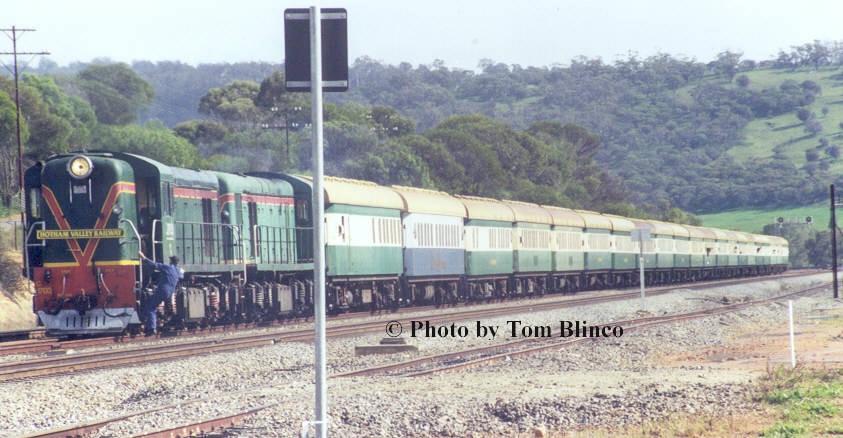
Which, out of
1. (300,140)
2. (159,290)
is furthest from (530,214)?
(300,140)

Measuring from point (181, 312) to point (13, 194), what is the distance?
36657mm

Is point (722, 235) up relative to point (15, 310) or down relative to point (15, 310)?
up

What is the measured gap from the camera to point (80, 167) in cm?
2367

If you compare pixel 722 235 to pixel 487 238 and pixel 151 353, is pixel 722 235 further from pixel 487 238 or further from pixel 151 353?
pixel 151 353

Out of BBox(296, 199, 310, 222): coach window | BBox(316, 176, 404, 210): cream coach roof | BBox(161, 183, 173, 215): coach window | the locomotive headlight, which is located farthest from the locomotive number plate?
BBox(296, 199, 310, 222): coach window

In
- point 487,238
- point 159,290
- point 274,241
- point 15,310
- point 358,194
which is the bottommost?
point 15,310

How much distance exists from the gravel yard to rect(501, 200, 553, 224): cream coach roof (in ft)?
85.3

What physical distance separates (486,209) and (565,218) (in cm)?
1160

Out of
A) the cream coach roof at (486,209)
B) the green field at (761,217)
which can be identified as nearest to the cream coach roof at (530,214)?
the cream coach roof at (486,209)

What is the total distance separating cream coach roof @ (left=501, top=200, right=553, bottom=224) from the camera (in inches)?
2029

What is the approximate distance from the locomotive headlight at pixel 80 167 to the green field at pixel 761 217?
147m

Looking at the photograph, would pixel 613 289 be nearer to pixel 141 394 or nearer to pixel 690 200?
pixel 141 394

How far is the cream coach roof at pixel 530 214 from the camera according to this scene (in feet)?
169

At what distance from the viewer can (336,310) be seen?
35094 mm
